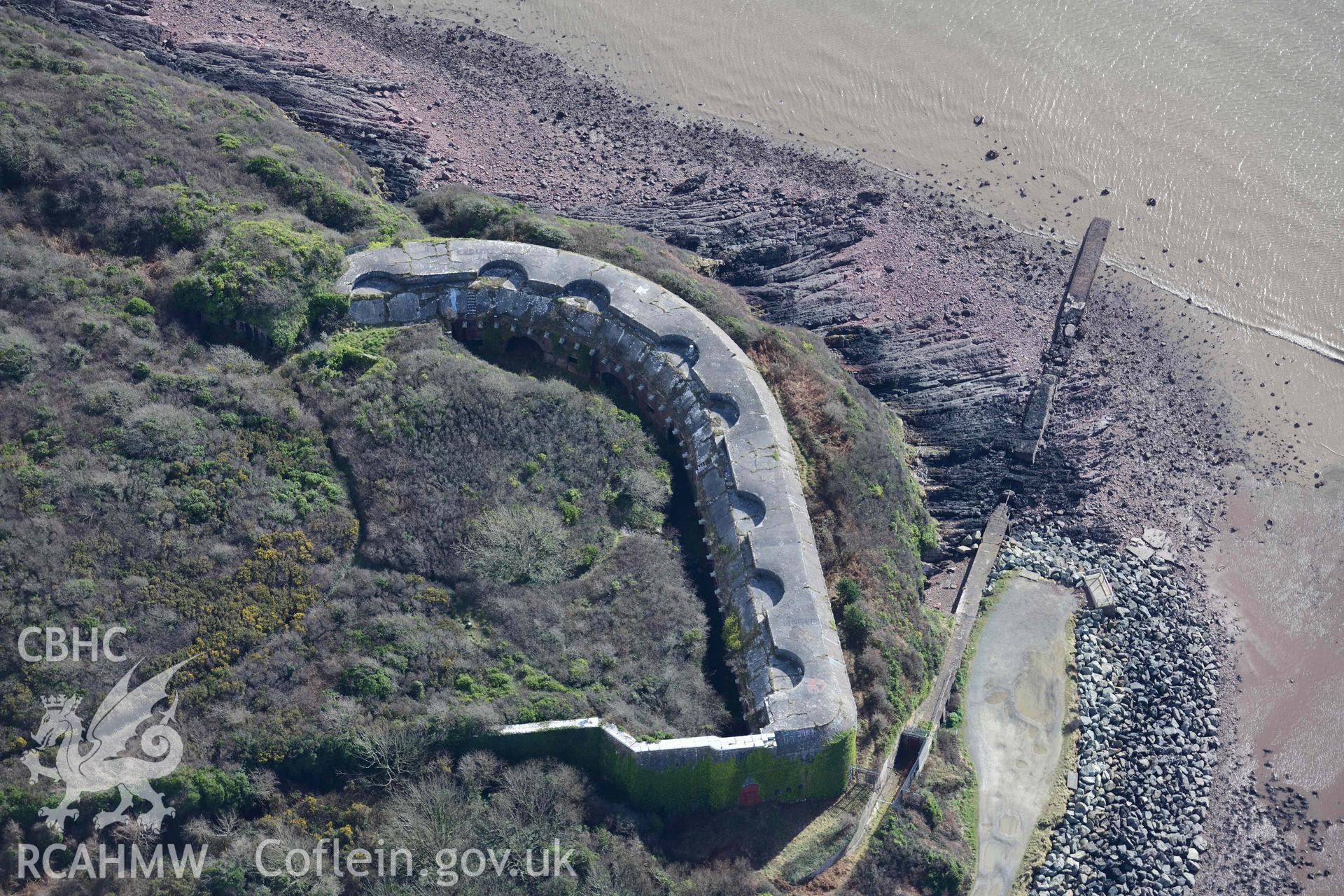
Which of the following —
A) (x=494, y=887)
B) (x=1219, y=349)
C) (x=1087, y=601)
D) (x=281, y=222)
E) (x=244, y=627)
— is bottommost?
(x=494, y=887)

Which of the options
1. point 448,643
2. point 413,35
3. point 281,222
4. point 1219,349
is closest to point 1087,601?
point 1219,349

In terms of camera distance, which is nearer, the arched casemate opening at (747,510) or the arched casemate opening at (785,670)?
the arched casemate opening at (785,670)

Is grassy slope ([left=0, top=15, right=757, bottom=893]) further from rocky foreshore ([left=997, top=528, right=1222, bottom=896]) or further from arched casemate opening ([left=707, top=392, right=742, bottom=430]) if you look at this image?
rocky foreshore ([left=997, top=528, right=1222, bottom=896])

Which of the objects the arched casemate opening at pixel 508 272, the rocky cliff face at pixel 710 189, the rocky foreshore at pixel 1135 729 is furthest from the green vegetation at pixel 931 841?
the arched casemate opening at pixel 508 272

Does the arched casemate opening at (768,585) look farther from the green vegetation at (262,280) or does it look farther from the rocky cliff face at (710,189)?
the green vegetation at (262,280)

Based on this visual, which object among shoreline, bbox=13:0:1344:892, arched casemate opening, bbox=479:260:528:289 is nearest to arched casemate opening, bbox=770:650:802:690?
shoreline, bbox=13:0:1344:892

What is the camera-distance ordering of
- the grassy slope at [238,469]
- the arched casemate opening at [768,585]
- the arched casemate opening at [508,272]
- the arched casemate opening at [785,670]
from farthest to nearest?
1. the arched casemate opening at [508,272]
2. the arched casemate opening at [768,585]
3. the arched casemate opening at [785,670]
4. the grassy slope at [238,469]

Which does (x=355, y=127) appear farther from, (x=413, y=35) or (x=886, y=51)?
(x=886, y=51)
